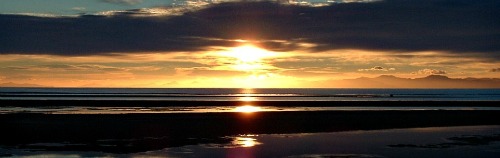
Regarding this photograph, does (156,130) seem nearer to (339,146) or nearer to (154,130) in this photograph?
(154,130)

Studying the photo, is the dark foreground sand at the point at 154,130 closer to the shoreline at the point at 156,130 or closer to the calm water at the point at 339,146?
the shoreline at the point at 156,130

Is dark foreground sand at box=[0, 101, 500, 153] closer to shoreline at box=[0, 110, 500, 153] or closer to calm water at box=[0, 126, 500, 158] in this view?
shoreline at box=[0, 110, 500, 153]

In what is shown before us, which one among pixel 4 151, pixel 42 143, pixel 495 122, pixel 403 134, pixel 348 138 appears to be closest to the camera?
pixel 4 151

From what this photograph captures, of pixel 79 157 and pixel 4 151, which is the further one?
pixel 4 151

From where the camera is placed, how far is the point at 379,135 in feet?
107

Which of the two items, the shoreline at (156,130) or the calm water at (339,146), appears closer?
the calm water at (339,146)

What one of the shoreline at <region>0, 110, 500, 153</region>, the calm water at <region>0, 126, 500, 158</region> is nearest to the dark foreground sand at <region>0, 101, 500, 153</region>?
the shoreline at <region>0, 110, 500, 153</region>

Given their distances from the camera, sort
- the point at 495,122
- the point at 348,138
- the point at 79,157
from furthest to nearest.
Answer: the point at 495,122, the point at 348,138, the point at 79,157

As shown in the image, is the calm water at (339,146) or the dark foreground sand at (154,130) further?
the dark foreground sand at (154,130)

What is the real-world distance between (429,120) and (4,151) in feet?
103

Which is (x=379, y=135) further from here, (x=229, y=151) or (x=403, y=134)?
(x=229, y=151)

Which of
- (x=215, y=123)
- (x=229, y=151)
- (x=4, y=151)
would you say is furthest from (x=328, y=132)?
(x=4, y=151)

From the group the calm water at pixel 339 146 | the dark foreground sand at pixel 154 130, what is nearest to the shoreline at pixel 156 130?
the dark foreground sand at pixel 154 130

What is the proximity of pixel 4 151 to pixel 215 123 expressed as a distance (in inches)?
711
